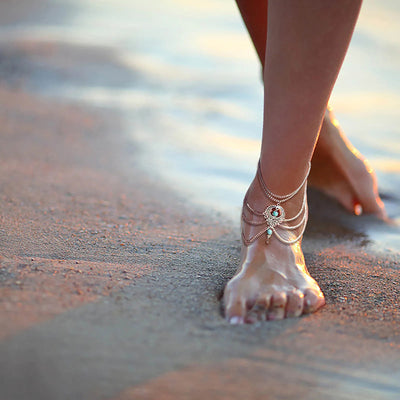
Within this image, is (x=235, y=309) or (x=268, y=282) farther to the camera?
(x=268, y=282)

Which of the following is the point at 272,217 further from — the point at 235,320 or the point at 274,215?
the point at 235,320

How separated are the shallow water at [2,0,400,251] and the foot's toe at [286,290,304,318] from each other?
2.50 ft

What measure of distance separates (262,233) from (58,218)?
2.32 feet

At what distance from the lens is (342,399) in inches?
38.7

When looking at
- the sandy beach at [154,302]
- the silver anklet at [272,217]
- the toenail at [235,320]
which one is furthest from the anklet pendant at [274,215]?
the toenail at [235,320]

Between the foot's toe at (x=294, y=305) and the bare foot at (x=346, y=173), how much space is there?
105 cm

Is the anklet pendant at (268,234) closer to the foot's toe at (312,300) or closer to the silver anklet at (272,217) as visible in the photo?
the silver anklet at (272,217)

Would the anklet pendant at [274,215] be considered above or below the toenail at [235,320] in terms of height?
above

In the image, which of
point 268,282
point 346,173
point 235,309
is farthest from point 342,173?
point 235,309

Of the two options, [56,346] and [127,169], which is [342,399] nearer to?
[56,346]

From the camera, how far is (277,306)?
1.28m

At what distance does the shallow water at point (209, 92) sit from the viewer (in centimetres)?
258

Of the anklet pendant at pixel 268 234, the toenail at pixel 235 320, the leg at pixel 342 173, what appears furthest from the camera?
the leg at pixel 342 173

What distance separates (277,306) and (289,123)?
0.45 m
